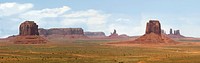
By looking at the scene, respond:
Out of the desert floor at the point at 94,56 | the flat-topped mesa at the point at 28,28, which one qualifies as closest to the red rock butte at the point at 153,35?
the flat-topped mesa at the point at 28,28

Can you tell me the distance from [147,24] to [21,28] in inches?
2218

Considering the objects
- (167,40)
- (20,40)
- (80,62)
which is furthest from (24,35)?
(80,62)

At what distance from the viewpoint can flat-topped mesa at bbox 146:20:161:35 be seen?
17012 centimetres

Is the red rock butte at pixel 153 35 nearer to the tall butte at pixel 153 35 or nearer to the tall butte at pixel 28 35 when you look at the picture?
the tall butte at pixel 153 35

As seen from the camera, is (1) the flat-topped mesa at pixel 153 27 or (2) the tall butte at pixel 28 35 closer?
(2) the tall butte at pixel 28 35

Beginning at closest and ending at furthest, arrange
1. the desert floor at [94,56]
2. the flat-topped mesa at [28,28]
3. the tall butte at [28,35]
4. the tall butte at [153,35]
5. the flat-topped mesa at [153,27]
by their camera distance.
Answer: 1. the desert floor at [94,56]
2. the tall butte at [28,35]
3. the tall butte at [153,35]
4. the flat-topped mesa at [28,28]
5. the flat-topped mesa at [153,27]

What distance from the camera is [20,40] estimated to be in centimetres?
16275

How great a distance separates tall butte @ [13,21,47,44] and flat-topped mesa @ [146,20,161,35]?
4592 centimetres

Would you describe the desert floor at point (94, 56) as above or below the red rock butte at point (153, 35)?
A: below

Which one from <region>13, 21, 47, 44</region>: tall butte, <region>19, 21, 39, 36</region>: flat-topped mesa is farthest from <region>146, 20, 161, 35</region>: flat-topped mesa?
<region>19, 21, 39, 36</region>: flat-topped mesa

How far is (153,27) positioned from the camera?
170 metres

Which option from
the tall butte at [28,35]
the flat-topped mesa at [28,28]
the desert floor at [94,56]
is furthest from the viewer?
the flat-topped mesa at [28,28]

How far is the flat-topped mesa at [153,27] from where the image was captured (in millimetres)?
170125

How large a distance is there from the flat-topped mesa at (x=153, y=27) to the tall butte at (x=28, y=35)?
45920 mm
